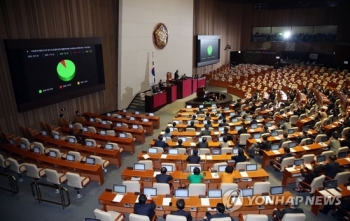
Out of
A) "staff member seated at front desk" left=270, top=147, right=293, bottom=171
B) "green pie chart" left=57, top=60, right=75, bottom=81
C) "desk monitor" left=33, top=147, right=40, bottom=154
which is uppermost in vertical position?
"green pie chart" left=57, top=60, right=75, bottom=81

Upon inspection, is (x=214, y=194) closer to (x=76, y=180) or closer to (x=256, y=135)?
(x=76, y=180)

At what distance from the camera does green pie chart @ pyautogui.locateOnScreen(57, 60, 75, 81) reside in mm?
14406

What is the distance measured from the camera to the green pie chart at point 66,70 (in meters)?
14.4

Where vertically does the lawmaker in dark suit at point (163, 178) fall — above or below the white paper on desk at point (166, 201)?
above

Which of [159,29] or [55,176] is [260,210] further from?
[159,29]

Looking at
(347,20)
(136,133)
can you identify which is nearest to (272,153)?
(136,133)

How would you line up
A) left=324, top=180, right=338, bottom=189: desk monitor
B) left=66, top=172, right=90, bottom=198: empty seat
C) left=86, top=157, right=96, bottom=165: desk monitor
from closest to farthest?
left=324, top=180, right=338, bottom=189: desk monitor
left=66, top=172, right=90, bottom=198: empty seat
left=86, top=157, right=96, bottom=165: desk monitor

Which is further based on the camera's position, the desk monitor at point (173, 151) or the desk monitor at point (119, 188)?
the desk monitor at point (173, 151)

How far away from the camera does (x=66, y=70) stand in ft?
48.4

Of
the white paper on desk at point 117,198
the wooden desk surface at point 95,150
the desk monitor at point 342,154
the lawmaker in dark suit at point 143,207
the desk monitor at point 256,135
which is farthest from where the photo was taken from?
the desk monitor at point 256,135

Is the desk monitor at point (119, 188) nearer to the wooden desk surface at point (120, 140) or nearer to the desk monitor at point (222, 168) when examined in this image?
the desk monitor at point (222, 168)

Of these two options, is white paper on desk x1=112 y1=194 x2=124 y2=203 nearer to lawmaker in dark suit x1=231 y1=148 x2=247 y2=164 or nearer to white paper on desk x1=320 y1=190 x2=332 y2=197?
lawmaker in dark suit x1=231 y1=148 x2=247 y2=164

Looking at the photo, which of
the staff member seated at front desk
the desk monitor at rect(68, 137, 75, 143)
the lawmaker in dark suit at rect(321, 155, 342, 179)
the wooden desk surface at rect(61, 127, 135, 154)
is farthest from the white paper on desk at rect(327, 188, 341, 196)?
the desk monitor at rect(68, 137, 75, 143)

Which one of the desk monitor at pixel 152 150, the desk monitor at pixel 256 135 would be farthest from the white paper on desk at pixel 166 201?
the desk monitor at pixel 256 135
